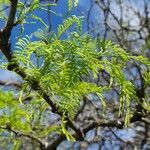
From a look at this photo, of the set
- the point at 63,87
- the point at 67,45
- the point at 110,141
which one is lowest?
the point at 110,141

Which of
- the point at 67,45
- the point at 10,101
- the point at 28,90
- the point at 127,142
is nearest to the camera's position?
the point at 67,45

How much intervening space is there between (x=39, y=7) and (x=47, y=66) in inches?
11.8

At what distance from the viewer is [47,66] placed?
6.43 feet

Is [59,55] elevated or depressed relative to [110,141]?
elevated

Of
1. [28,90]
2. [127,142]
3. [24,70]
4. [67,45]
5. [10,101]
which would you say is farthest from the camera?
[127,142]

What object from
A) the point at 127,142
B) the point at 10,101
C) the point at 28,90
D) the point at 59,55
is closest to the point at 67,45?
the point at 59,55

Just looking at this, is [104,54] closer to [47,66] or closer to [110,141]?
[47,66]

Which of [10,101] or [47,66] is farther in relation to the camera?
[10,101]

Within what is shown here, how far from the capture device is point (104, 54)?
6.72 feet

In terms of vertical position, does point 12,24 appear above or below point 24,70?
above

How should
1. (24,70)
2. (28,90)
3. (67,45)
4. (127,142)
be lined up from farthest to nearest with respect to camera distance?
(127,142), (28,90), (24,70), (67,45)

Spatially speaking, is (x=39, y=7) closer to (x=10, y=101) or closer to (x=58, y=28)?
(x=58, y=28)

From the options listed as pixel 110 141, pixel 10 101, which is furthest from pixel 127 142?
pixel 10 101

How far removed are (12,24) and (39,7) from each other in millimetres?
217
